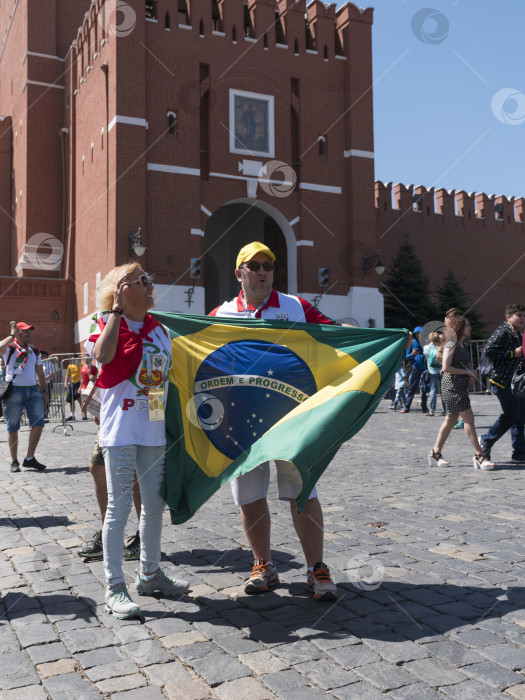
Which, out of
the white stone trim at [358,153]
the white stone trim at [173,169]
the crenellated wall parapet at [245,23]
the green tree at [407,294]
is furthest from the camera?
the green tree at [407,294]

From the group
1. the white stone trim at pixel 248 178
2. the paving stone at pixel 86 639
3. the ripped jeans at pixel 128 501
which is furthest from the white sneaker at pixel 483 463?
the white stone trim at pixel 248 178

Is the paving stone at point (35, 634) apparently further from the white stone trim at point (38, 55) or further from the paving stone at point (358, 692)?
the white stone trim at point (38, 55)

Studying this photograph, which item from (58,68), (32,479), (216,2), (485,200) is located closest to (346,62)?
(216,2)

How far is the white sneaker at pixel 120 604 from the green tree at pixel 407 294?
31.9m

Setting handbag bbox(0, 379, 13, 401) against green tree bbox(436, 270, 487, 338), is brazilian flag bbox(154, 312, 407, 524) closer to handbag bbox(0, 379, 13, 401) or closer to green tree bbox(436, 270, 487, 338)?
handbag bbox(0, 379, 13, 401)

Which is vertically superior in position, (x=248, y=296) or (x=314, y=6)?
(x=314, y=6)

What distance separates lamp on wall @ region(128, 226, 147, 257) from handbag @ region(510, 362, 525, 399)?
62.5ft

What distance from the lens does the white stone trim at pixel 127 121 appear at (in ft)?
89.9

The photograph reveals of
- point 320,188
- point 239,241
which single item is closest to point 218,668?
point 320,188

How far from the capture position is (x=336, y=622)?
11.8 ft

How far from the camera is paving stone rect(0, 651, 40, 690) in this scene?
9.83ft

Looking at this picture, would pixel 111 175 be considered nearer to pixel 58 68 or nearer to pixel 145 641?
pixel 58 68

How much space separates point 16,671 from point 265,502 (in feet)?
5.26

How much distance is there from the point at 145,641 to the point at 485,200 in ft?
152
